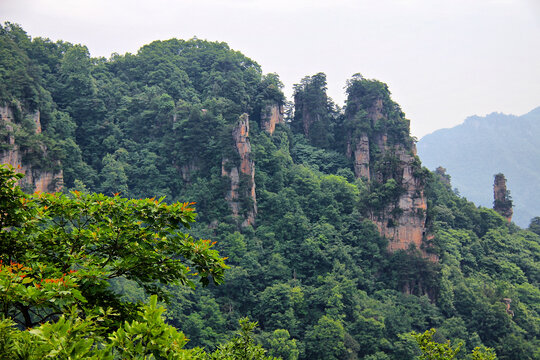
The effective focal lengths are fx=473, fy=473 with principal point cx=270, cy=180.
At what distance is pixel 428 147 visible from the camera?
601 ft

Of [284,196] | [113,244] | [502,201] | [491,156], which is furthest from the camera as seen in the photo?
[491,156]

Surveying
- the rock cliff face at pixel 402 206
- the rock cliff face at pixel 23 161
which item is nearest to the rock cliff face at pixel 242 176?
the rock cliff face at pixel 402 206

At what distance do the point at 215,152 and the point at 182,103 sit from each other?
5.66 m

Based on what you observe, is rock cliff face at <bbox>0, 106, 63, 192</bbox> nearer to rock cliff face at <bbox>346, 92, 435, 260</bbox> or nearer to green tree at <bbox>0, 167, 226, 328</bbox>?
rock cliff face at <bbox>346, 92, 435, 260</bbox>

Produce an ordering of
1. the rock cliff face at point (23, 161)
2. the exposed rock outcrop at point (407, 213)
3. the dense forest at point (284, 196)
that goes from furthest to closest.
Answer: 1. the exposed rock outcrop at point (407, 213)
2. the rock cliff face at point (23, 161)
3. the dense forest at point (284, 196)

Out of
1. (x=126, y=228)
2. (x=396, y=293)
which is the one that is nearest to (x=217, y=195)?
(x=396, y=293)

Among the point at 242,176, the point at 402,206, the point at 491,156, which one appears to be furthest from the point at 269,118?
the point at 491,156

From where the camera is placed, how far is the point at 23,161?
28062 millimetres

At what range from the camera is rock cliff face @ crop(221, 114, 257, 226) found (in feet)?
102

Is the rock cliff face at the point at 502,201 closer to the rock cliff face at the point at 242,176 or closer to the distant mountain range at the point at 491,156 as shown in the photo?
the rock cliff face at the point at 242,176

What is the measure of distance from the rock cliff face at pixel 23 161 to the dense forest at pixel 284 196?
119mm

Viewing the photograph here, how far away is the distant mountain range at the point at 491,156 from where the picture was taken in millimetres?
135875

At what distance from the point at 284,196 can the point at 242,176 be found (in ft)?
10.4

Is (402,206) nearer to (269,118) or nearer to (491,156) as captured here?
(269,118)
